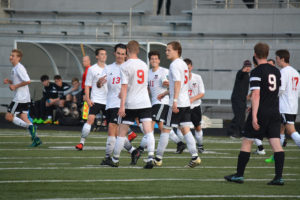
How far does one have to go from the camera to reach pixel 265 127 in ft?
29.2

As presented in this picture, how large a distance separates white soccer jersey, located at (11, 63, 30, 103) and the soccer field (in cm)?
102

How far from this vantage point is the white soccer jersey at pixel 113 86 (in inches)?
462

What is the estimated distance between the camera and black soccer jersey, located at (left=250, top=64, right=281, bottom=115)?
8.84 m

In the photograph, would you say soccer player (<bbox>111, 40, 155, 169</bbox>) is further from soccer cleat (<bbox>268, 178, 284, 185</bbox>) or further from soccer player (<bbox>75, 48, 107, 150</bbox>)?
soccer player (<bbox>75, 48, 107, 150</bbox>)

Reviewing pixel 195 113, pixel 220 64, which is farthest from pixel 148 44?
pixel 195 113

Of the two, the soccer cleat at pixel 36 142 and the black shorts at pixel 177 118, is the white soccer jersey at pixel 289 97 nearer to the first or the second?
the black shorts at pixel 177 118

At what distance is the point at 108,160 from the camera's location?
10977mm

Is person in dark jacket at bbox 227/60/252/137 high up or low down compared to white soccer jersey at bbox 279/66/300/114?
down

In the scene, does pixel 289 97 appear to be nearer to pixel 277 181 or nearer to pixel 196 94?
pixel 196 94

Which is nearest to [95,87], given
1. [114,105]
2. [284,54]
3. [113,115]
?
[114,105]

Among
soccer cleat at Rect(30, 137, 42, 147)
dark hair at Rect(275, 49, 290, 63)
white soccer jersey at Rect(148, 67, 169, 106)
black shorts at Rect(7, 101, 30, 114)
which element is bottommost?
soccer cleat at Rect(30, 137, 42, 147)

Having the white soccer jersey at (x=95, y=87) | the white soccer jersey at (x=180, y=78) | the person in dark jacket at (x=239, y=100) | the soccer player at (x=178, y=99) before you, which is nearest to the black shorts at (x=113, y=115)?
the soccer player at (x=178, y=99)

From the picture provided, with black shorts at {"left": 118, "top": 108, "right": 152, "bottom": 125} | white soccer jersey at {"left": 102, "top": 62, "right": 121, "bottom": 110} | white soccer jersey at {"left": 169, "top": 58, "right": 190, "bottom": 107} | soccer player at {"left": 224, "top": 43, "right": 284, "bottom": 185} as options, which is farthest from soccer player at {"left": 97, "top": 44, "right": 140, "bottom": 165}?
soccer player at {"left": 224, "top": 43, "right": 284, "bottom": 185}

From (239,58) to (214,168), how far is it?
61.7 feet
